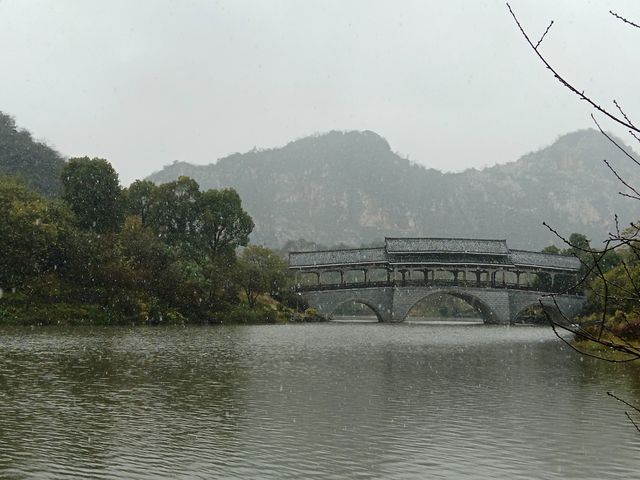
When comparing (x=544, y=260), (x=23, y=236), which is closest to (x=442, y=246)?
(x=544, y=260)

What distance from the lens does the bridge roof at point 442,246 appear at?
7694 centimetres

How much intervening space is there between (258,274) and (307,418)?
5403 centimetres

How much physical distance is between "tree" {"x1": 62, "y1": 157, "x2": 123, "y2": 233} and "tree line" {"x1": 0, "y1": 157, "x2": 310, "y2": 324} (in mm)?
106

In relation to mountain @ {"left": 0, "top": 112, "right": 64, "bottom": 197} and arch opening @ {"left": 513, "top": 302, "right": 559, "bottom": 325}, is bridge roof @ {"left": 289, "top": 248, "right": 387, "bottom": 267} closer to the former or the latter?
arch opening @ {"left": 513, "top": 302, "right": 559, "bottom": 325}

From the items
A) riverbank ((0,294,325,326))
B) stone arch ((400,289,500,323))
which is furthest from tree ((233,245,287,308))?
stone arch ((400,289,500,323))

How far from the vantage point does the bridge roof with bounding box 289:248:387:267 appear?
76312mm

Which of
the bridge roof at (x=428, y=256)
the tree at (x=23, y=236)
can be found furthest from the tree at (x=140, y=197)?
the bridge roof at (x=428, y=256)

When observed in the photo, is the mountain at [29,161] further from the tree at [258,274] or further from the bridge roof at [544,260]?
the bridge roof at [544,260]

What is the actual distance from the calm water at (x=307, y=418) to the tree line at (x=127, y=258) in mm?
29567

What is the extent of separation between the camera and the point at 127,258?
5966 centimetres

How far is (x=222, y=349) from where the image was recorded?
30.2 m

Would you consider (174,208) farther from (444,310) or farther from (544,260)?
(444,310)

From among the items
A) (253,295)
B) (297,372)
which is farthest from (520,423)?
(253,295)

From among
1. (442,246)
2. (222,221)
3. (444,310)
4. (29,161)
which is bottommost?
(444,310)
